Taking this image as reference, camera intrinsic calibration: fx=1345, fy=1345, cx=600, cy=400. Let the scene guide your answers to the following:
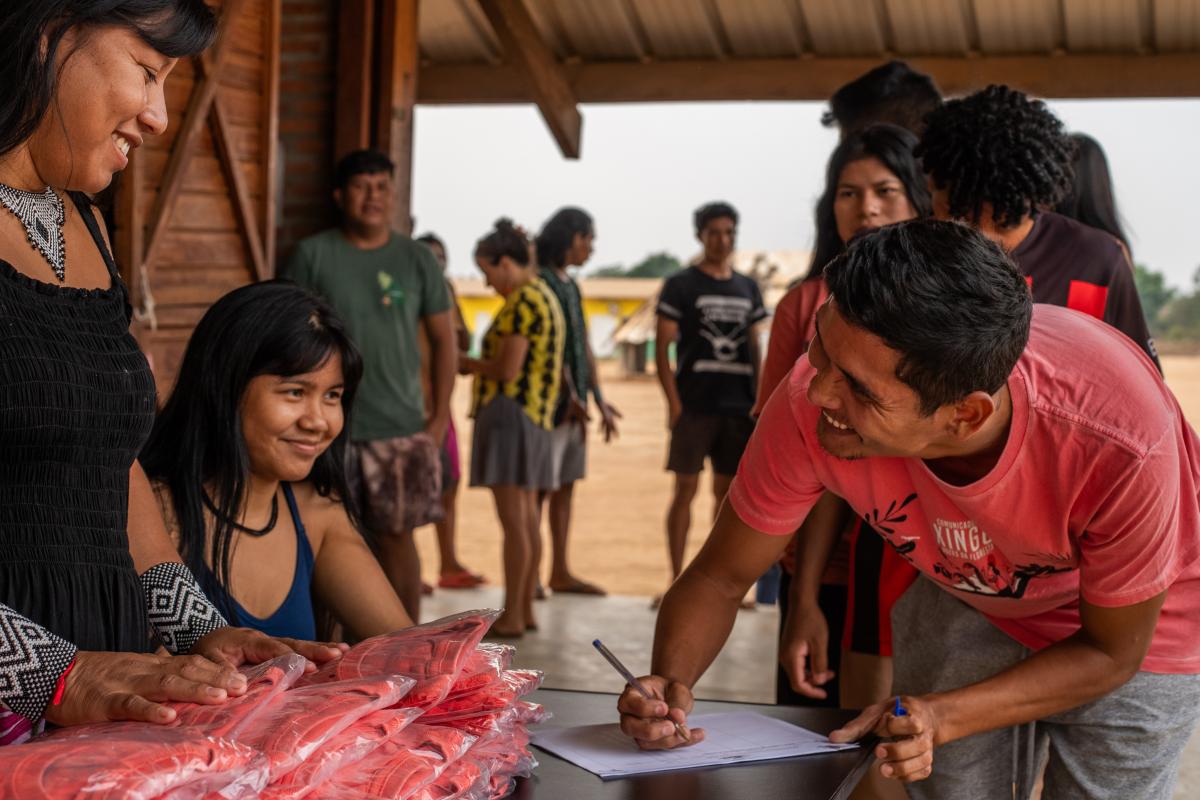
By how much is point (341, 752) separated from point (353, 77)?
442 cm

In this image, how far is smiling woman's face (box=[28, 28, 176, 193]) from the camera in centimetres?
151

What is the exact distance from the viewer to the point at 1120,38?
658 centimetres

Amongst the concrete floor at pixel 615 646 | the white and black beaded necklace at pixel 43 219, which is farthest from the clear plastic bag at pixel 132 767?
the concrete floor at pixel 615 646

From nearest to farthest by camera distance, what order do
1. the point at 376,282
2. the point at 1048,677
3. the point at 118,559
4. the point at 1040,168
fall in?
1. the point at 118,559
2. the point at 1048,677
3. the point at 1040,168
4. the point at 376,282

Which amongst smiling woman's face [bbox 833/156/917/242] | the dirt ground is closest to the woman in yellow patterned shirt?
the dirt ground

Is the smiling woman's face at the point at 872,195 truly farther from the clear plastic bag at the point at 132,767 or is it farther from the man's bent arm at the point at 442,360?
the man's bent arm at the point at 442,360

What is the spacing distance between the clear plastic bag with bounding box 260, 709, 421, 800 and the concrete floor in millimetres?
3193

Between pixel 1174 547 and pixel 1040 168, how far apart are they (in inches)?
31.9

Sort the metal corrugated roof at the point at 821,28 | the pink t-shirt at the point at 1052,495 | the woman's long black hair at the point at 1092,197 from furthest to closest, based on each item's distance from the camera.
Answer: the metal corrugated roof at the point at 821,28
the woman's long black hair at the point at 1092,197
the pink t-shirt at the point at 1052,495

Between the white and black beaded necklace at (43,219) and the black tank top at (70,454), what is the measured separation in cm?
5

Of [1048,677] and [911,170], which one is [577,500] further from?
[1048,677]

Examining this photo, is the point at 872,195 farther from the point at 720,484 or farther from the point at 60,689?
the point at 720,484

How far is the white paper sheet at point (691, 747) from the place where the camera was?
163 cm

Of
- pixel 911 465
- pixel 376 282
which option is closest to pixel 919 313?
pixel 911 465
